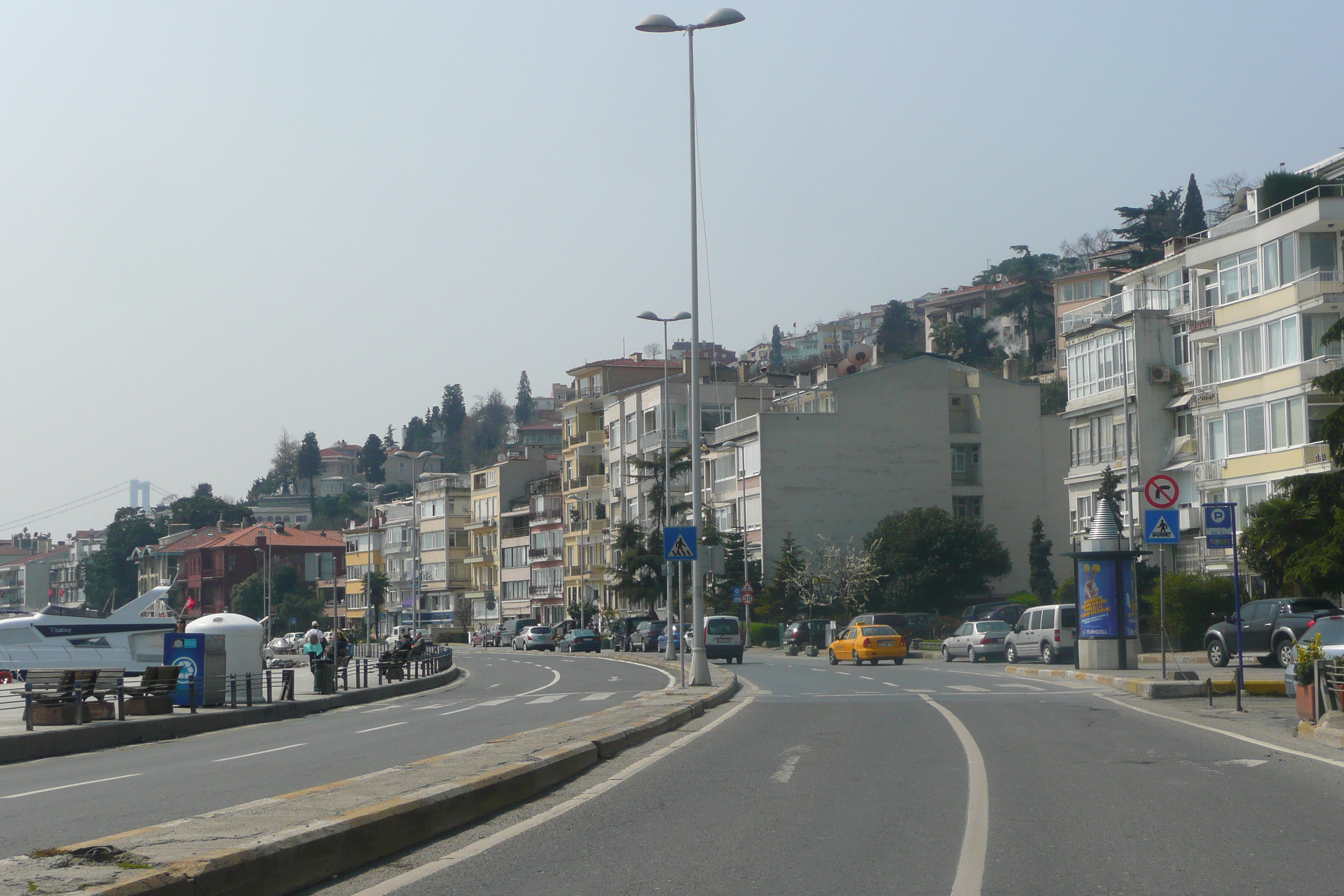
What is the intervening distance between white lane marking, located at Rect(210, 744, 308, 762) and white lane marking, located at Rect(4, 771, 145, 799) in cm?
136

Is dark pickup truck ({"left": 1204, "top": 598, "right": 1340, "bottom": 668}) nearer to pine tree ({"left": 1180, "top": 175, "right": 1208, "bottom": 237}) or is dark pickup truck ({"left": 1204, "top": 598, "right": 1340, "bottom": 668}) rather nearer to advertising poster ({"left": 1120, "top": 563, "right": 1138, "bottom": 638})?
advertising poster ({"left": 1120, "top": 563, "right": 1138, "bottom": 638})

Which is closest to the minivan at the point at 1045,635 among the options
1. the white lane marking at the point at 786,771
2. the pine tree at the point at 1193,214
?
the white lane marking at the point at 786,771

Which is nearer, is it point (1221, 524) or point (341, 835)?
point (341, 835)

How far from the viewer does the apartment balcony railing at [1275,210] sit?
4922cm

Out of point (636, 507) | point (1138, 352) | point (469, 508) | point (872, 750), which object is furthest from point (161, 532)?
point (872, 750)

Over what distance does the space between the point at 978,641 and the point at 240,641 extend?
27033 millimetres

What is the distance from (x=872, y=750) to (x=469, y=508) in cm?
12412

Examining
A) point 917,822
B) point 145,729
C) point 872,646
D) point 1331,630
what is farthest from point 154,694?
point 872,646

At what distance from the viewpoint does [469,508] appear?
137125 mm

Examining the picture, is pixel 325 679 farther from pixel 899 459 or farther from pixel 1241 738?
pixel 899 459

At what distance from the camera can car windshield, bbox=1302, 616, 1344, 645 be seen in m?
25.2

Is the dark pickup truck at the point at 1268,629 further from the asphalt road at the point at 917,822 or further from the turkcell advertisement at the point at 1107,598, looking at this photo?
the asphalt road at the point at 917,822

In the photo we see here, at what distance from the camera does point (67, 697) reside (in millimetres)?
22438

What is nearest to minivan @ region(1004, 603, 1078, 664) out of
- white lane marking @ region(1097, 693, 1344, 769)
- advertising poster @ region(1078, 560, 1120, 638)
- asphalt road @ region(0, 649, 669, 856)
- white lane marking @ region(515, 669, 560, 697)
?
advertising poster @ region(1078, 560, 1120, 638)
